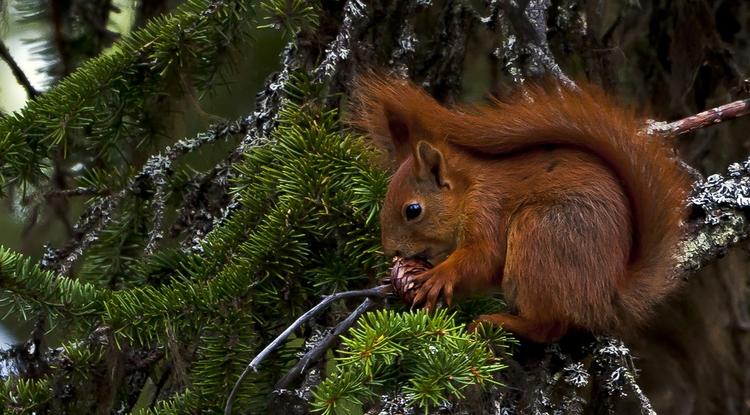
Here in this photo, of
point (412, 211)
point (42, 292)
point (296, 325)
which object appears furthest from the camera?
point (412, 211)

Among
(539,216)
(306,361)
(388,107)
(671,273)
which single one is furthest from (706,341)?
(306,361)

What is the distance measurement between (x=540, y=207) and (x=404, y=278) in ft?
0.91

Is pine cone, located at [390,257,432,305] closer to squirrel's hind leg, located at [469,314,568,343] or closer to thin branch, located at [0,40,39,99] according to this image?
squirrel's hind leg, located at [469,314,568,343]

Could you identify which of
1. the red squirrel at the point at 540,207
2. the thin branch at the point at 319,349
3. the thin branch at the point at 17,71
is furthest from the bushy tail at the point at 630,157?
the thin branch at the point at 17,71

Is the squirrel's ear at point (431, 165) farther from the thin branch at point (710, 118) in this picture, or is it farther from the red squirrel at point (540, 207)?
the thin branch at point (710, 118)

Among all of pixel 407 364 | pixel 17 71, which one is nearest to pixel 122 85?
pixel 17 71

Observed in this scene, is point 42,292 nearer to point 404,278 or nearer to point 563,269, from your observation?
point 404,278

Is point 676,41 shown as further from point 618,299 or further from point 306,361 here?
point 306,361

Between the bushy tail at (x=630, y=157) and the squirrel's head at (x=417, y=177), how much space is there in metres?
0.12

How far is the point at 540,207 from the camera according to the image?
1.70 m

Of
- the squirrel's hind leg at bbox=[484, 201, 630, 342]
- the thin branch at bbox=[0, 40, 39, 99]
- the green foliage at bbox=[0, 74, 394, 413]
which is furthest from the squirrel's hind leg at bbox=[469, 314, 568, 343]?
the thin branch at bbox=[0, 40, 39, 99]

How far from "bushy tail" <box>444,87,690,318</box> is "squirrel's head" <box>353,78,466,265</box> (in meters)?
0.12

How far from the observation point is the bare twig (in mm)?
1301

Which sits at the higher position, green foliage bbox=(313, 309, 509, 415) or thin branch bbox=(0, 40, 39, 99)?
green foliage bbox=(313, 309, 509, 415)
